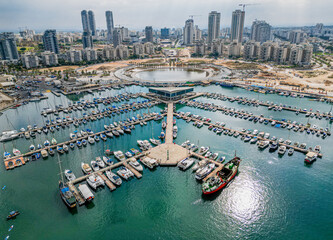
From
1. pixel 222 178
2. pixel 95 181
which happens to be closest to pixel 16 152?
pixel 95 181

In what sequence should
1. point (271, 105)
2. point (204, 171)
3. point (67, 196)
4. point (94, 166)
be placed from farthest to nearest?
point (271, 105), point (94, 166), point (204, 171), point (67, 196)

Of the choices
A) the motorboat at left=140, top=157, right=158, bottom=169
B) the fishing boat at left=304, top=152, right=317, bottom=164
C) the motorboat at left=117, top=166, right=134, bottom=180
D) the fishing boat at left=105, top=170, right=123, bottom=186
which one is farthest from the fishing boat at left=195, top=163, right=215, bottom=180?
the fishing boat at left=304, top=152, right=317, bottom=164

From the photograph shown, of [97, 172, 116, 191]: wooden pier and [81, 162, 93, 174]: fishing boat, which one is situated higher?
[81, 162, 93, 174]: fishing boat

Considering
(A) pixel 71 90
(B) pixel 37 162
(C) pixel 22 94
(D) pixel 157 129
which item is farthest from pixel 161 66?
(B) pixel 37 162

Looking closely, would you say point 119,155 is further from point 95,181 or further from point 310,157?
point 310,157

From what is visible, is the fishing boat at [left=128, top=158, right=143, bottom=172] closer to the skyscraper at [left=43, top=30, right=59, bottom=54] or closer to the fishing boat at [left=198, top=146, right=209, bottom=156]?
the fishing boat at [left=198, top=146, right=209, bottom=156]

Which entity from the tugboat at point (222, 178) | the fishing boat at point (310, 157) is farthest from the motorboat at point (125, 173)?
the fishing boat at point (310, 157)

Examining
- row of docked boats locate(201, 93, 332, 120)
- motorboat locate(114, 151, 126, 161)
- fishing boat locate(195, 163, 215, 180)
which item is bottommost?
fishing boat locate(195, 163, 215, 180)
